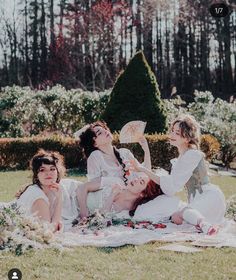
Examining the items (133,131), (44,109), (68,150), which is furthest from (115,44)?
(133,131)

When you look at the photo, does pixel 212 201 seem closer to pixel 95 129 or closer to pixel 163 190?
pixel 163 190

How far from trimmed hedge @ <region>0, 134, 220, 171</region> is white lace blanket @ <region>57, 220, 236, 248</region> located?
617cm

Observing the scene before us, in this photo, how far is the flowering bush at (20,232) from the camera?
4180 millimetres

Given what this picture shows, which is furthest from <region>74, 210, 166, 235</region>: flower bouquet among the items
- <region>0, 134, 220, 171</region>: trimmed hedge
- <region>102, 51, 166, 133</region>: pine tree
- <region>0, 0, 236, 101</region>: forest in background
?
<region>0, 0, 236, 101</region>: forest in background

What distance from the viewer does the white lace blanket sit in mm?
4496

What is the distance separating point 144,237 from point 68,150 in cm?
742

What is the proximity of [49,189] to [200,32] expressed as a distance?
66.9 ft

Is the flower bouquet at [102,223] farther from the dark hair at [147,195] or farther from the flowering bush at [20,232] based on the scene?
the flowering bush at [20,232]

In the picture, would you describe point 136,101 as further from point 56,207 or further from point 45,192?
point 56,207

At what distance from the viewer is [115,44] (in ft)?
83.3

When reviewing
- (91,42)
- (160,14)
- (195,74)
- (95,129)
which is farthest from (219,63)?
(95,129)

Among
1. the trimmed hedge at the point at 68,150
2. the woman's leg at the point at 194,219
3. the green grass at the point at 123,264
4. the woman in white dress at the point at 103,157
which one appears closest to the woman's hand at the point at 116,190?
the woman in white dress at the point at 103,157

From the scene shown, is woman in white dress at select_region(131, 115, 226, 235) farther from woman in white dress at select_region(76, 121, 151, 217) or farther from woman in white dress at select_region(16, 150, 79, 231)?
woman in white dress at select_region(16, 150, 79, 231)

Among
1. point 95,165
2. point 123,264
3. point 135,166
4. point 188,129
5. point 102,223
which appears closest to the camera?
point 123,264
